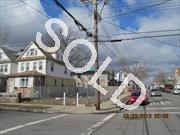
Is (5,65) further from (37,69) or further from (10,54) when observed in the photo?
(37,69)

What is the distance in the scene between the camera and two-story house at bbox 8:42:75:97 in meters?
50.2

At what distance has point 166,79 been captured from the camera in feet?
603

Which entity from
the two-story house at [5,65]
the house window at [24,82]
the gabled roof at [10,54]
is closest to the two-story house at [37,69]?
the house window at [24,82]

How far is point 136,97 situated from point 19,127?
20.8 meters

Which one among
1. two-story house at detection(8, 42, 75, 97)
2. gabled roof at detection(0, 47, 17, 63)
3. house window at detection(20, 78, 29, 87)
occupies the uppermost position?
gabled roof at detection(0, 47, 17, 63)

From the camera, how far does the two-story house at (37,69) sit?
50.2 metres

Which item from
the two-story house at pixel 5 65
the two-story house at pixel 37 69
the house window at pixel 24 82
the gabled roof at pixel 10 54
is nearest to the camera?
the two-story house at pixel 37 69

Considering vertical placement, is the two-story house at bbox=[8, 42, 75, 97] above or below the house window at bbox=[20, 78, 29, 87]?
above

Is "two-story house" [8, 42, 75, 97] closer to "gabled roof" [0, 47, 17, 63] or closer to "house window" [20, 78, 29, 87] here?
"house window" [20, 78, 29, 87]

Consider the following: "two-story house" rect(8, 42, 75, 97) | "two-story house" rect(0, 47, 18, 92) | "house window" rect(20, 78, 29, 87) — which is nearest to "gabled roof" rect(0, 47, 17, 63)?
"two-story house" rect(0, 47, 18, 92)

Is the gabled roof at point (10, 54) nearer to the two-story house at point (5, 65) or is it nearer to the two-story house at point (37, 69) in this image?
the two-story house at point (5, 65)

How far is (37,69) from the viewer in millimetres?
52438

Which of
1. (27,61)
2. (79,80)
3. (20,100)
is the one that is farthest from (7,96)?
(79,80)

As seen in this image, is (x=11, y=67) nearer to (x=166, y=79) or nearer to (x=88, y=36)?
(x=88, y=36)
